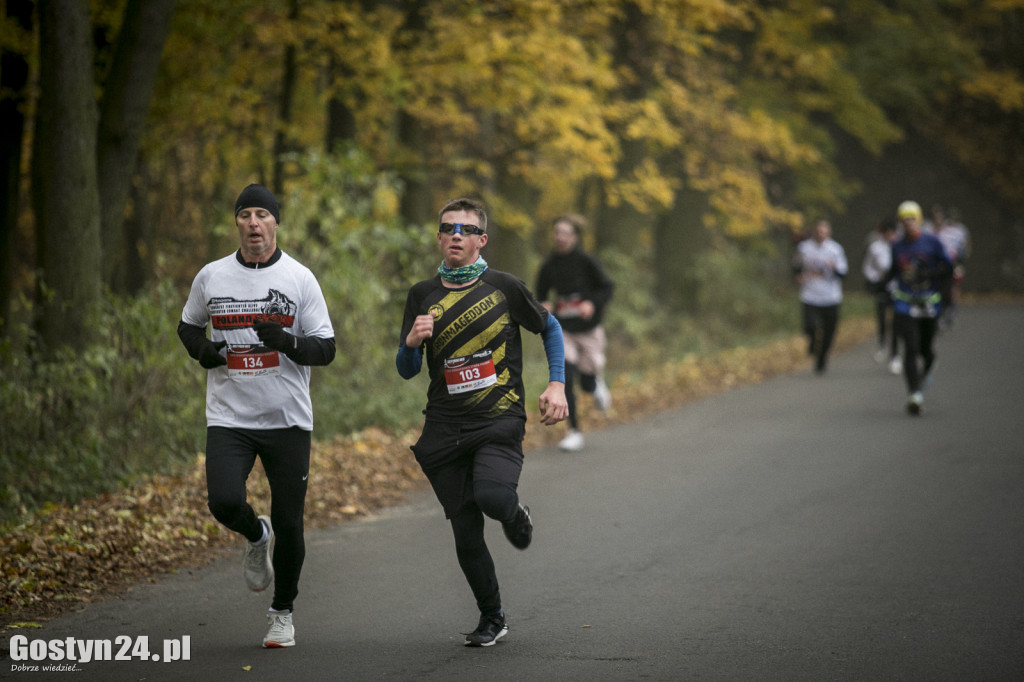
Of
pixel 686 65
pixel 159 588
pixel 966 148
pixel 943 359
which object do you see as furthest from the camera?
pixel 966 148

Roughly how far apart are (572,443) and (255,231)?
641cm

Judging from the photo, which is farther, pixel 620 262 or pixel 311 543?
pixel 620 262

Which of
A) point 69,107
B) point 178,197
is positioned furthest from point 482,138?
point 69,107

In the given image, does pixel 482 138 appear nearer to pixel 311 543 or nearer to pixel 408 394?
pixel 408 394

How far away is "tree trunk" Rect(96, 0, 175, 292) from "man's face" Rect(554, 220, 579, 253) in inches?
155

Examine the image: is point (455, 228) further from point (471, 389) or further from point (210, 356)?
point (210, 356)

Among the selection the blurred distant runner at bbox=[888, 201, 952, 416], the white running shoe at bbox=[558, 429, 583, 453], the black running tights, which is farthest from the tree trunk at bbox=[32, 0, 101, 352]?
the blurred distant runner at bbox=[888, 201, 952, 416]

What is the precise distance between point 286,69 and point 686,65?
30.0 ft

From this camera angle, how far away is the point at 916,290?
41.9 ft

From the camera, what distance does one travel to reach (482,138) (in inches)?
758

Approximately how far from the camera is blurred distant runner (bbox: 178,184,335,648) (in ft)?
17.3

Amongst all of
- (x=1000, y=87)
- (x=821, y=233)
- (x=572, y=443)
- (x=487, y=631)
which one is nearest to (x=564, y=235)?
(x=572, y=443)

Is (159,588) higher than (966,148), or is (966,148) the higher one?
(966,148)

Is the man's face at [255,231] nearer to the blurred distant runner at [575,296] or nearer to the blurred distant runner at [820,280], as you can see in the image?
the blurred distant runner at [575,296]
